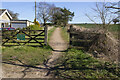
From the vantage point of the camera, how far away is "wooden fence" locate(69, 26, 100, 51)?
338 inches

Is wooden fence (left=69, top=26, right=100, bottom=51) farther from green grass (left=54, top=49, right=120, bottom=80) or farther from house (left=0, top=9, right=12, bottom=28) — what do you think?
house (left=0, top=9, right=12, bottom=28)

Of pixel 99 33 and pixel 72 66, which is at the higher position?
pixel 99 33

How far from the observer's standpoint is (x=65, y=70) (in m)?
5.24

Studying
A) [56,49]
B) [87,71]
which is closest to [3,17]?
[56,49]

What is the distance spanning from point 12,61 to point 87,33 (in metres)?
4.82

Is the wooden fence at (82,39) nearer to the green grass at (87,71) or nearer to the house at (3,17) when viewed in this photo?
the green grass at (87,71)

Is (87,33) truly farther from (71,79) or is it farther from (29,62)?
(71,79)

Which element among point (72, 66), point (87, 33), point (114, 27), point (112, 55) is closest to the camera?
point (72, 66)

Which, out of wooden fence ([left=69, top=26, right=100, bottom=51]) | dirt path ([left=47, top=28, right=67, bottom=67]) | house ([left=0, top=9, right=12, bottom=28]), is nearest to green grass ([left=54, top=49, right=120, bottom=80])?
dirt path ([left=47, top=28, right=67, bottom=67])

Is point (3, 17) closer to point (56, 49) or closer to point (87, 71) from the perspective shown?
point (56, 49)

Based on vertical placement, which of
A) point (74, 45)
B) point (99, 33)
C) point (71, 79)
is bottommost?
point (71, 79)

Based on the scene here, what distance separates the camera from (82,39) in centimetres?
905

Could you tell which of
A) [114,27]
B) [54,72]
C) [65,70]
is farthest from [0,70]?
[114,27]

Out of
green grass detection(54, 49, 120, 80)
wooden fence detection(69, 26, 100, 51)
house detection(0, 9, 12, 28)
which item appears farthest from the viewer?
house detection(0, 9, 12, 28)
